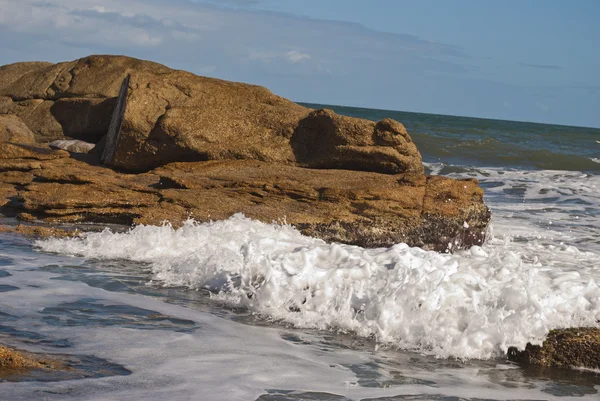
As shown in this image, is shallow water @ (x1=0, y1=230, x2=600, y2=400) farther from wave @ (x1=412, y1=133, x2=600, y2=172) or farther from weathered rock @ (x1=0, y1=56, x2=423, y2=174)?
wave @ (x1=412, y1=133, x2=600, y2=172)

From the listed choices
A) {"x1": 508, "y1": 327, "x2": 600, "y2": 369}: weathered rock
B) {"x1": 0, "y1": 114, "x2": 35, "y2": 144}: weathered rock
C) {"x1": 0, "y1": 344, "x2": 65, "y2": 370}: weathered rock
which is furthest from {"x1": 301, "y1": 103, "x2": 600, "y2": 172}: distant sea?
{"x1": 0, "y1": 344, "x2": 65, "y2": 370}: weathered rock

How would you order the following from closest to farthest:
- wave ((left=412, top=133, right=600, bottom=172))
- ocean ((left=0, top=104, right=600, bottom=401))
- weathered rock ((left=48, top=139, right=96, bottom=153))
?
ocean ((left=0, top=104, right=600, bottom=401)) < weathered rock ((left=48, top=139, right=96, bottom=153)) < wave ((left=412, top=133, right=600, bottom=172))

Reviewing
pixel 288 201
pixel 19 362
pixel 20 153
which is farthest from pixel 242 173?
pixel 19 362

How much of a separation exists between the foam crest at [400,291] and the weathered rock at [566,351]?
0.07 m

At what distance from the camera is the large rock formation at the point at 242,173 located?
8180 millimetres

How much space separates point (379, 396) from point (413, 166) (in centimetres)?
589

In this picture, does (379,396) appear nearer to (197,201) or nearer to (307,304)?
(307,304)

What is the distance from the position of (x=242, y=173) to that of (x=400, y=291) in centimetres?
412

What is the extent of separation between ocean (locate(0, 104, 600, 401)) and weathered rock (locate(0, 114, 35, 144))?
16.2ft

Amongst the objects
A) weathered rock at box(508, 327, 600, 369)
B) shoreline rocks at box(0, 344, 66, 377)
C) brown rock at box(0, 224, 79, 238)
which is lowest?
shoreline rocks at box(0, 344, 66, 377)

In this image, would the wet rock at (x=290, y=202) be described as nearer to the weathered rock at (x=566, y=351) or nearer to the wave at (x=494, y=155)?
the weathered rock at (x=566, y=351)

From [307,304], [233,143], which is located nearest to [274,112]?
[233,143]

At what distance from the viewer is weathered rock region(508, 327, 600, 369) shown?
177 inches

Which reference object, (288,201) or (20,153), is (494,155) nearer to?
(20,153)
